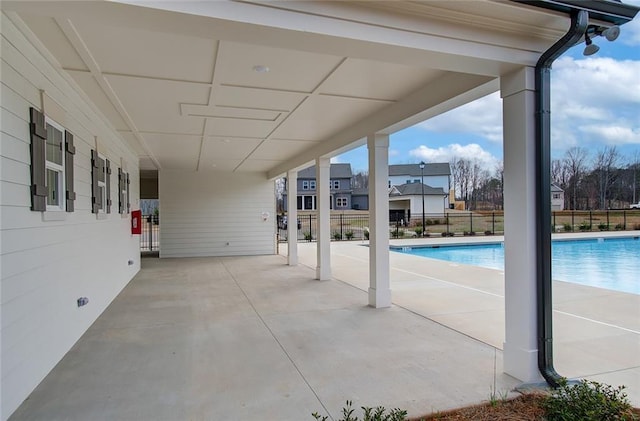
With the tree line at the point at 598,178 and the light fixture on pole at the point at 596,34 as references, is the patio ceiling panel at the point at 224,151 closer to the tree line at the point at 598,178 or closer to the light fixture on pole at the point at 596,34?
the light fixture on pole at the point at 596,34

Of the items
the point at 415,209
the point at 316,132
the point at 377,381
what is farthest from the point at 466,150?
the point at 377,381

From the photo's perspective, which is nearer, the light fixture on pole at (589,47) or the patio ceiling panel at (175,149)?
the light fixture on pole at (589,47)

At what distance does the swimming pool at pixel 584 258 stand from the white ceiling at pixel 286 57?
6645 millimetres

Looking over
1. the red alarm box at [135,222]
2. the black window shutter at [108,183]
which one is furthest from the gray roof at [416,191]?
the black window shutter at [108,183]

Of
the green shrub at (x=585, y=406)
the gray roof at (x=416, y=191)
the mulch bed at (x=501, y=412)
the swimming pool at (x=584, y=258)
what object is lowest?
the swimming pool at (x=584, y=258)

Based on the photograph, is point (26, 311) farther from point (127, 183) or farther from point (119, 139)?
point (127, 183)

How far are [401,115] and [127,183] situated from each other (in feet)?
18.6

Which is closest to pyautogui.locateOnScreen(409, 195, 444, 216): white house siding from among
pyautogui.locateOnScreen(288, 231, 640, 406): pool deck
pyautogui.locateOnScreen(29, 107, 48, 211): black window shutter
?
pyautogui.locateOnScreen(288, 231, 640, 406): pool deck

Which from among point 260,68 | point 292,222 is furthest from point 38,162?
point 292,222

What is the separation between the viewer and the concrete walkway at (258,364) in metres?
2.67

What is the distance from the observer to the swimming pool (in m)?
8.51

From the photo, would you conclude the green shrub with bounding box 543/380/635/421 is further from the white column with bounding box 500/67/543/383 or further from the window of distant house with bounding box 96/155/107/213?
the window of distant house with bounding box 96/155/107/213

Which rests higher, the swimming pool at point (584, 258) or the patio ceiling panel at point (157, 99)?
the patio ceiling panel at point (157, 99)

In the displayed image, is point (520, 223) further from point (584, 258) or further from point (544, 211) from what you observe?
point (584, 258)
